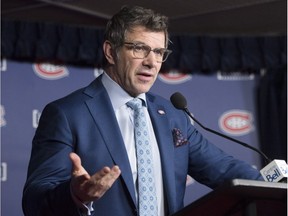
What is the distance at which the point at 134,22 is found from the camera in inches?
83.0

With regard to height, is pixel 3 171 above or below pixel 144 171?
below

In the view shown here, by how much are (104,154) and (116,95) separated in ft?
0.80

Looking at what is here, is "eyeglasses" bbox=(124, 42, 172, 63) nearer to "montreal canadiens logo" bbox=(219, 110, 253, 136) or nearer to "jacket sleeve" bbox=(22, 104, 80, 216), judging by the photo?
"jacket sleeve" bbox=(22, 104, 80, 216)

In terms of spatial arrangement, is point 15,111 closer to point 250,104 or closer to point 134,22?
point 250,104

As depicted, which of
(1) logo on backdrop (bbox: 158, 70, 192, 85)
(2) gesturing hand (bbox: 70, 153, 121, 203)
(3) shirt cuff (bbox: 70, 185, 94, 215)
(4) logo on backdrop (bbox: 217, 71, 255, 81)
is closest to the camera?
(2) gesturing hand (bbox: 70, 153, 121, 203)

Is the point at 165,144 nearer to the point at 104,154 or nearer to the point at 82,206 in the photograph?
the point at 104,154

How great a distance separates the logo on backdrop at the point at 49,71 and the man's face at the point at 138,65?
6.15 feet

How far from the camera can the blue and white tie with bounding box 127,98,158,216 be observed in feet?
6.39

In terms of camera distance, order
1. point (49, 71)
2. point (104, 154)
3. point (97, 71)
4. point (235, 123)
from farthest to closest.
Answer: point (235, 123), point (97, 71), point (49, 71), point (104, 154)

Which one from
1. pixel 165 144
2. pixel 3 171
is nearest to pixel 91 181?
pixel 165 144

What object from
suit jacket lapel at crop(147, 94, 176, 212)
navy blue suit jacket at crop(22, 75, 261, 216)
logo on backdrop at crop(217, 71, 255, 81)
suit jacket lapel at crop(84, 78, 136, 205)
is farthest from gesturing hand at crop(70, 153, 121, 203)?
logo on backdrop at crop(217, 71, 255, 81)

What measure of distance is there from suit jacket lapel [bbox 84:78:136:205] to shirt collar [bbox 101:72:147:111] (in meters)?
0.02

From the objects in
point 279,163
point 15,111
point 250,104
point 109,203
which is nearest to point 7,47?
point 15,111

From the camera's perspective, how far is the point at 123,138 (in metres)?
2.04
